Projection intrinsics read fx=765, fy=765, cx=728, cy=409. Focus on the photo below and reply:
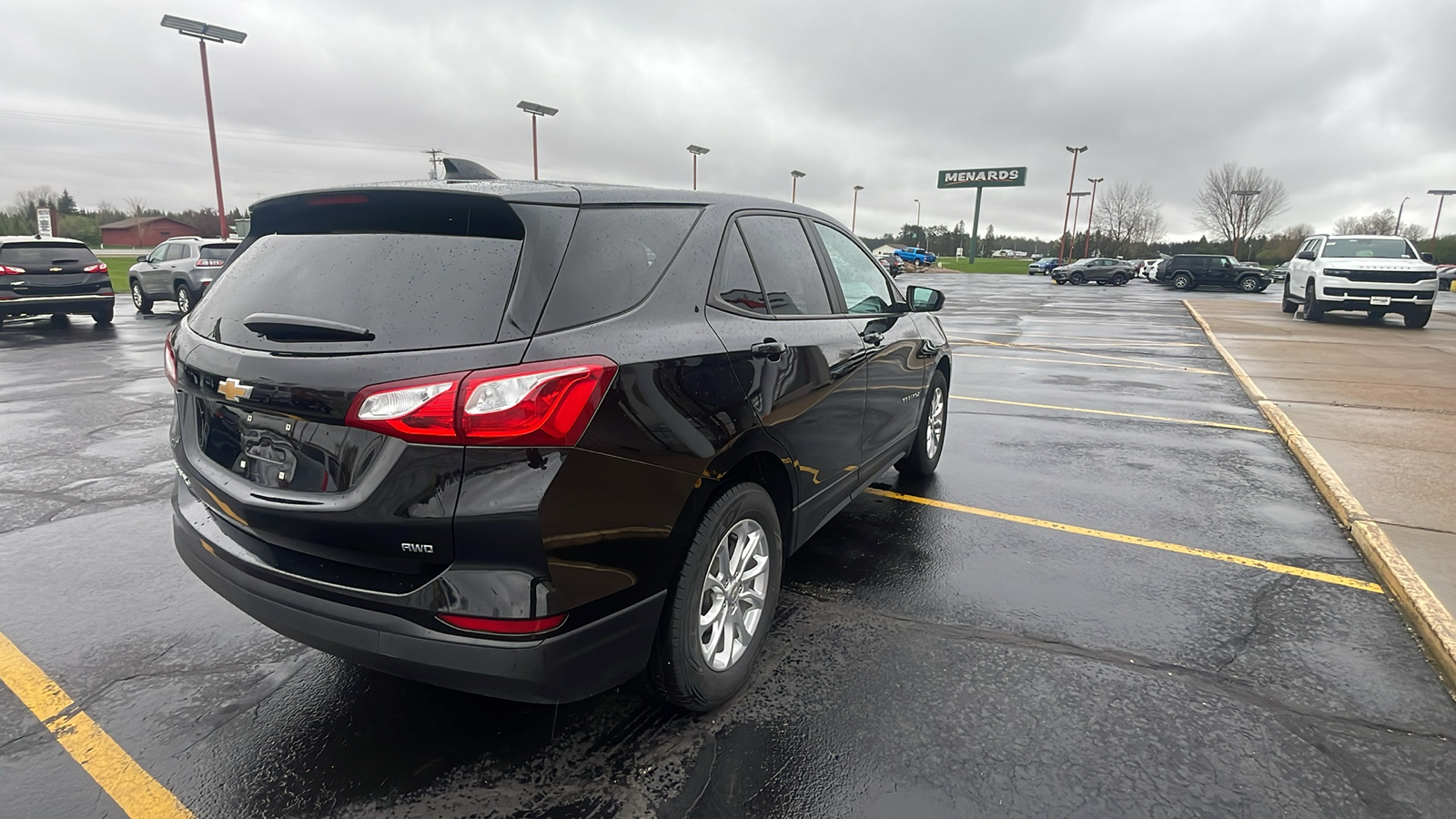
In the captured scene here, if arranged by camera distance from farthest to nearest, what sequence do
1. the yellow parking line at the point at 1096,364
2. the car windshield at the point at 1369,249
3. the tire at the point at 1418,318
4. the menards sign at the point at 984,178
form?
the menards sign at the point at 984,178 < the car windshield at the point at 1369,249 < the tire at the point at 1418,318 < the yellow parking line at the point at 1096,364

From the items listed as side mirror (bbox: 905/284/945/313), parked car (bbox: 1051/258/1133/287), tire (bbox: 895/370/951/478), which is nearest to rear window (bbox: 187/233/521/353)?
side mirror (bbox: 905/284/945/313)

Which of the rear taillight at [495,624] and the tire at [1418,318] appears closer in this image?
the rear taillight at [495,624]

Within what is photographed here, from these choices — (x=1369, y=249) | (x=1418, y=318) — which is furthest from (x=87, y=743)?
(x=1369, y=249)

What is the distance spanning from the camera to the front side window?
3842mm

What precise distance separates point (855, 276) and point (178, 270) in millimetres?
17915

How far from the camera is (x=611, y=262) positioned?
2.30 metres

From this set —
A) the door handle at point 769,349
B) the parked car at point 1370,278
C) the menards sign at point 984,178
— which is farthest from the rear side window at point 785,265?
the menards sign at point 984,178

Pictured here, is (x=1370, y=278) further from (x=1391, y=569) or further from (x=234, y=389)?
(x=234, y=389)

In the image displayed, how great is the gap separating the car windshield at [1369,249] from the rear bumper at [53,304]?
2626 cm

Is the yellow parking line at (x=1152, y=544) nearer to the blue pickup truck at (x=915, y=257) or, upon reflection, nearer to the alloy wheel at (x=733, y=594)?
the alloy wheel at (x=733, y=594)

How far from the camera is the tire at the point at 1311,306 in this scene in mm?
17938

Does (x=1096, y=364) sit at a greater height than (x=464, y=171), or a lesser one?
lesser

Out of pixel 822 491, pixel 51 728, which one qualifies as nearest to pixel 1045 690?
pixel 822 491

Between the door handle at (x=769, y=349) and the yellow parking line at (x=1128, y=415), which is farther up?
the door handle at (x=769, y=349)
